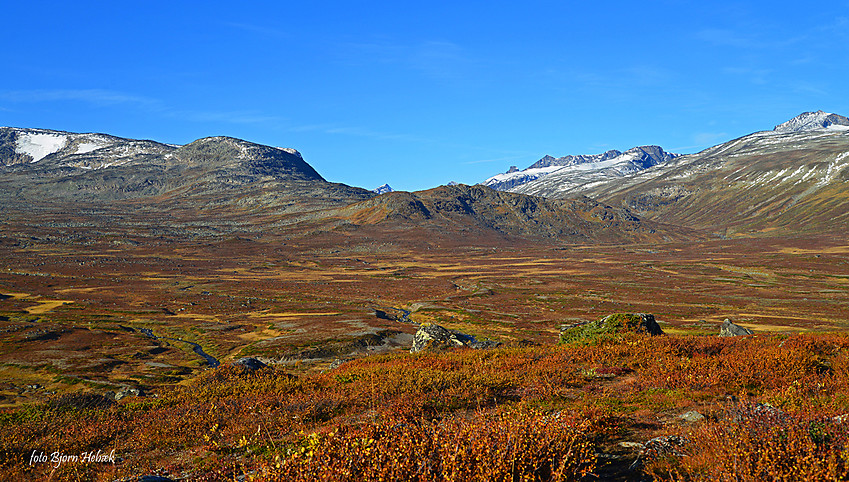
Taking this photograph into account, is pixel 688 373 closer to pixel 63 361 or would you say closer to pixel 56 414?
pixel 56 414

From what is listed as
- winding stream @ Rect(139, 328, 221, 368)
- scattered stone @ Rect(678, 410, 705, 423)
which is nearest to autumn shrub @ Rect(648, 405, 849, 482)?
scattered stone @ Rect(678, 410, 705, 423)

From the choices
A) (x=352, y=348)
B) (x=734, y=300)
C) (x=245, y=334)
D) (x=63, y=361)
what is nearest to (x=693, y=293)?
(x=734, y=300)

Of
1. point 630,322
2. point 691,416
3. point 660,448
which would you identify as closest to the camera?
point 660,448

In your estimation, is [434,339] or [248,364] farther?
[434,339]

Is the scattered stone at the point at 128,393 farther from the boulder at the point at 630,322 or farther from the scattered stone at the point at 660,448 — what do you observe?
the scattered stone at the point at 660,448

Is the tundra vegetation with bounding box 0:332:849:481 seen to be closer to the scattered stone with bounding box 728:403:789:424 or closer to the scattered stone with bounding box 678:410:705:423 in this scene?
the scattered stone with bounding box 728:403:789:424

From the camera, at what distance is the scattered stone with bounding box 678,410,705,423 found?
411 inches

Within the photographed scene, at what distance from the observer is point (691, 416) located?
10.7 meters

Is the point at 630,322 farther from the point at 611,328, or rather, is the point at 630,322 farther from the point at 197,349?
the point at 197,349

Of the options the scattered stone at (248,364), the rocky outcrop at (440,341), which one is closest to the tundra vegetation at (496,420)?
the scattered stone at (248,364)

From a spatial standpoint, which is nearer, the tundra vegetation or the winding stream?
the tundra vegetation

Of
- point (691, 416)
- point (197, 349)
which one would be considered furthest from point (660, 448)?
point (197, 349)

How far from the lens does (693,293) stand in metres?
107

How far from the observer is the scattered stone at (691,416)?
10429 millimetres
